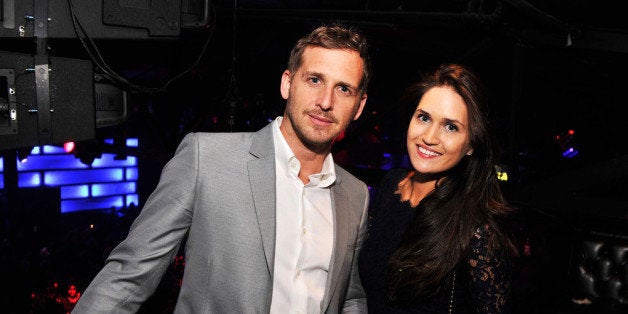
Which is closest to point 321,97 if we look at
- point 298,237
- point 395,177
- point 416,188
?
point 298,237

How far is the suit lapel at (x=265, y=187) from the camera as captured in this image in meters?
1.56

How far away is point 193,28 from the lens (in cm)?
291

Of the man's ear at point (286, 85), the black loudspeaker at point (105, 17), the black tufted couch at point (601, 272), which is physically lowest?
the black tufted couch at point (601, 272)

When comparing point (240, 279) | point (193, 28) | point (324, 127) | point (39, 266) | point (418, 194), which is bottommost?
point (39, 266)

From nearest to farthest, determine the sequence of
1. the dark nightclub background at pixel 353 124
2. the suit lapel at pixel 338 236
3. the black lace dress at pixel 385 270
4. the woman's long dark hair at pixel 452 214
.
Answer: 1. the suit lapel at pixel 338 236
2. the black lace dress at pixel 385 270
3. the woman's long dark hair at pixel 452 214
4. the dark nightclub background at pixel 353 124

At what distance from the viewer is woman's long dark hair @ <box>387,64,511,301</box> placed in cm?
192

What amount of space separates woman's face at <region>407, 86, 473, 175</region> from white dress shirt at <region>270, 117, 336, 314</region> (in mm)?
469

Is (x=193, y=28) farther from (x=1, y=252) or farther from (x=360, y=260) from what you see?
(x=1, y=252)

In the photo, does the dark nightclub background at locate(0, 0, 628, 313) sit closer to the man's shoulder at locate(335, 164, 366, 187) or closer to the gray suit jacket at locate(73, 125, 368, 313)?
the man's shoulder at locate(335, 164, 366, 187)

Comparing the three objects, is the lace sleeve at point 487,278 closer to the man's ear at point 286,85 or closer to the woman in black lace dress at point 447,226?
the woman in black lace dress at point 447,226

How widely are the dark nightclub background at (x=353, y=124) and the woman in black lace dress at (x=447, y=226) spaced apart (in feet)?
0.70

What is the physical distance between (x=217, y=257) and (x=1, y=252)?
184 inches

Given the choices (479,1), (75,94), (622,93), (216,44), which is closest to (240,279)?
(75,94)

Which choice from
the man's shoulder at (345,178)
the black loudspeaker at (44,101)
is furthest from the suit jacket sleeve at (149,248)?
the black loudspeaker at (44,101)
